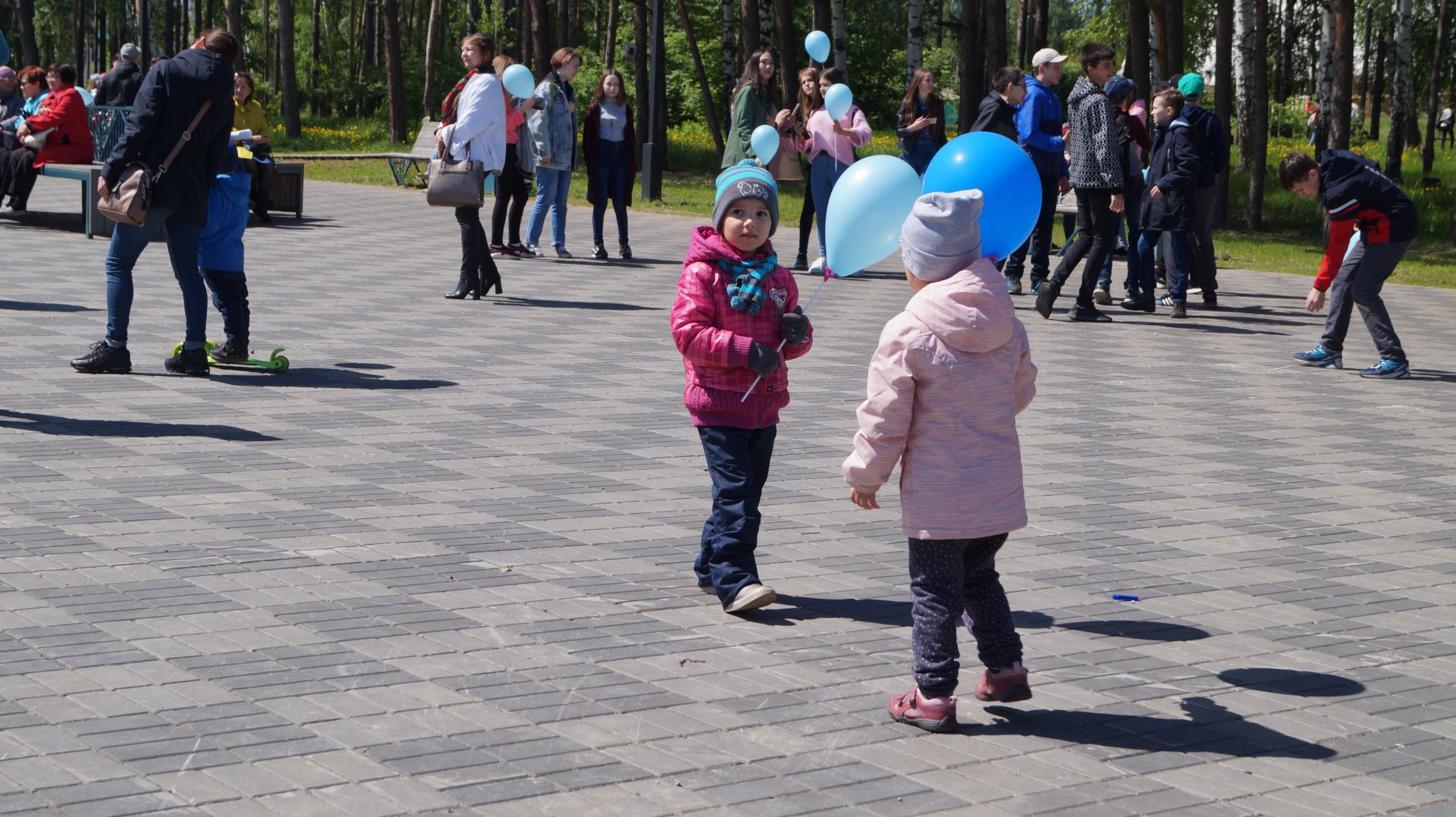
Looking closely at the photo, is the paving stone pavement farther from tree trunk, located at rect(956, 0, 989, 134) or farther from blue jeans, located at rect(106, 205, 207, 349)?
tree trunk, located at rect(956, 0, 989, 134)

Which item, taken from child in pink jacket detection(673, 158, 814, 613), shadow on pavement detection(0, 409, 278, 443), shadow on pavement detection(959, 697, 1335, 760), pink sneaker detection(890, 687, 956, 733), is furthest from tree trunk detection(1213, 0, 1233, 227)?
pink sneaker detection(890, 687, 956, 733)

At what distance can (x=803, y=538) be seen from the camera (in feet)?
21.0

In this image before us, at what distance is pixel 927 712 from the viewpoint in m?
4.32

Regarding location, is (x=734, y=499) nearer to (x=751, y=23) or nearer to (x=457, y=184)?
(x=457, y=184)

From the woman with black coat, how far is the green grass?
8.53 meters

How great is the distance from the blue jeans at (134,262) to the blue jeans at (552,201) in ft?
23.4

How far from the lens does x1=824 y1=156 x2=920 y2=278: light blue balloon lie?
16.9ft

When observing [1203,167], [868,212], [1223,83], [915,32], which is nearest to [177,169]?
[868,212]

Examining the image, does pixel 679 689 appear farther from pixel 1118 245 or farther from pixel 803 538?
pixel 1118 245

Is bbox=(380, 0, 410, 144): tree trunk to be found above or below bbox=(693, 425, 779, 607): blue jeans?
above

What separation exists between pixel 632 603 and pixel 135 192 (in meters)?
4.82

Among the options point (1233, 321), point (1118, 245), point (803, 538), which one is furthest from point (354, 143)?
point (803, 538)

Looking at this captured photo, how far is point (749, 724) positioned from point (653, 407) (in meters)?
4.86

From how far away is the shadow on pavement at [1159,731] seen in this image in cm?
429
